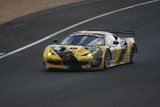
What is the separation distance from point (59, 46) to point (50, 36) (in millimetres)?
9642

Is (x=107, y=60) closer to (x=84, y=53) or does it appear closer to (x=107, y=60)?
(x=107, y=60)

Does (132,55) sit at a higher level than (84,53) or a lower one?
lower

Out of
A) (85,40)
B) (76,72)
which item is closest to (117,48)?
(85,40)

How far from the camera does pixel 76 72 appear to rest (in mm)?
18250

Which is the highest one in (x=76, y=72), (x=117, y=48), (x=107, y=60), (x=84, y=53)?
(x=84, y=53)

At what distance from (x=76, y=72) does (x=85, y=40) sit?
149 centimetres

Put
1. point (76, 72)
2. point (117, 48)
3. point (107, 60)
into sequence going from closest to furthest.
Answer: point (76, 72) → point (107, 60) → point (117, 48)

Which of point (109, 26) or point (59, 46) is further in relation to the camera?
point (109, 26)

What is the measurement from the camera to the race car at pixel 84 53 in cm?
1808

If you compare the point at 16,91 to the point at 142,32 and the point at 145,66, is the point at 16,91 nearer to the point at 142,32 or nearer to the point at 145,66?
the point at 145,66

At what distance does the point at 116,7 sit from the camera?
35.9 m

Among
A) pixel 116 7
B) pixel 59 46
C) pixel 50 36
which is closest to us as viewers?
pixel 59 46

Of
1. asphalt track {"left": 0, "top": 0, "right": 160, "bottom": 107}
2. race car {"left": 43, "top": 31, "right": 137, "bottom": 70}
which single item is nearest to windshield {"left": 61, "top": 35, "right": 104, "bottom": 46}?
race car {"left": 43, "top": 31, "right": 137, "bottom": 70}

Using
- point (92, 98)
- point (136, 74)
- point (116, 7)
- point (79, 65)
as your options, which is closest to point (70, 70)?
point (79, 65)
